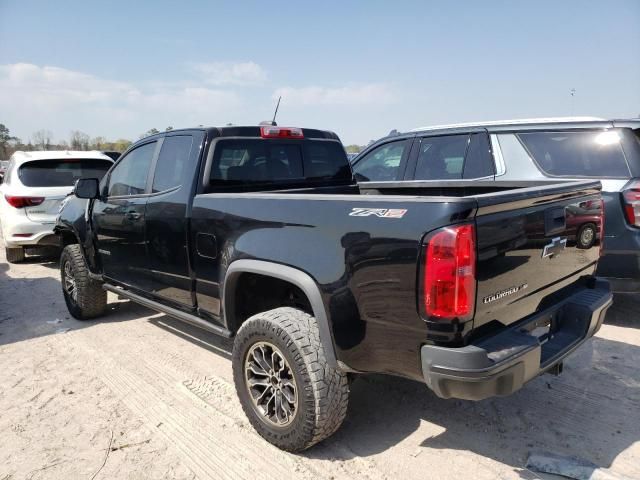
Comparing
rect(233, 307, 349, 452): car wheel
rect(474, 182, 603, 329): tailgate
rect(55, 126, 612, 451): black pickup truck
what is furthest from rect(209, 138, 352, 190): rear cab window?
rect(474, 182, 603, 329): tailgate

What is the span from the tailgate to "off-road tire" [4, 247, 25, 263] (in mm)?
8394

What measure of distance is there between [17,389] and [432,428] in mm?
3034

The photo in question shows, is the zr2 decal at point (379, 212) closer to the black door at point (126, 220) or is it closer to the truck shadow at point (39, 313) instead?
the black door at point (126, 220)

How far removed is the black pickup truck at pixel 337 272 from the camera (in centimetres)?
203

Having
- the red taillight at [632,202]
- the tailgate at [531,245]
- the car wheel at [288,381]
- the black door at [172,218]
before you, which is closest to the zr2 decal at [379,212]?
the tailgate at [531,245]

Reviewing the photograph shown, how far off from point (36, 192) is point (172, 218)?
5012mm

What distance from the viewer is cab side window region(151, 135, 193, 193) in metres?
3.50

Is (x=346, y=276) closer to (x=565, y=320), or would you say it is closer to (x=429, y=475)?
(x=429, y=475)

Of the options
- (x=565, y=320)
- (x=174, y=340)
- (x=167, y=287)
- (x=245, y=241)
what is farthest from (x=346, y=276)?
(x=174, y=340)

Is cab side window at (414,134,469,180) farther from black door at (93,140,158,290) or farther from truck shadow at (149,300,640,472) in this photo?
black door at (93,140,158,290)

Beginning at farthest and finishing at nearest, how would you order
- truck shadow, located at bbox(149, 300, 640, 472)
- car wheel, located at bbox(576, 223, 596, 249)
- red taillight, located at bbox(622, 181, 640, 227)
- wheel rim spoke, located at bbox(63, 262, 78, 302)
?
1. wheel rim spoke, located at bbox(63, 262, 78, 302)
2. red taillight, located at bbox(622, 181, 640, 227)
3. car wheel, located at bbox(576, 223, 596, 249)
4. truck shadow, located at bbox(149, 300, 640, 472)

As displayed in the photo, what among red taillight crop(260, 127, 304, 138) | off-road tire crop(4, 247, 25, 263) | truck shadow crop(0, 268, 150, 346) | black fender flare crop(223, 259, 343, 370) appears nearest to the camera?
black fender flare crop(223, 259, 343, 370)

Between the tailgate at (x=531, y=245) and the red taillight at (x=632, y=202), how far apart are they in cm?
148

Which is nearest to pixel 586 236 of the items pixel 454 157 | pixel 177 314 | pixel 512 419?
pixel 512 419
